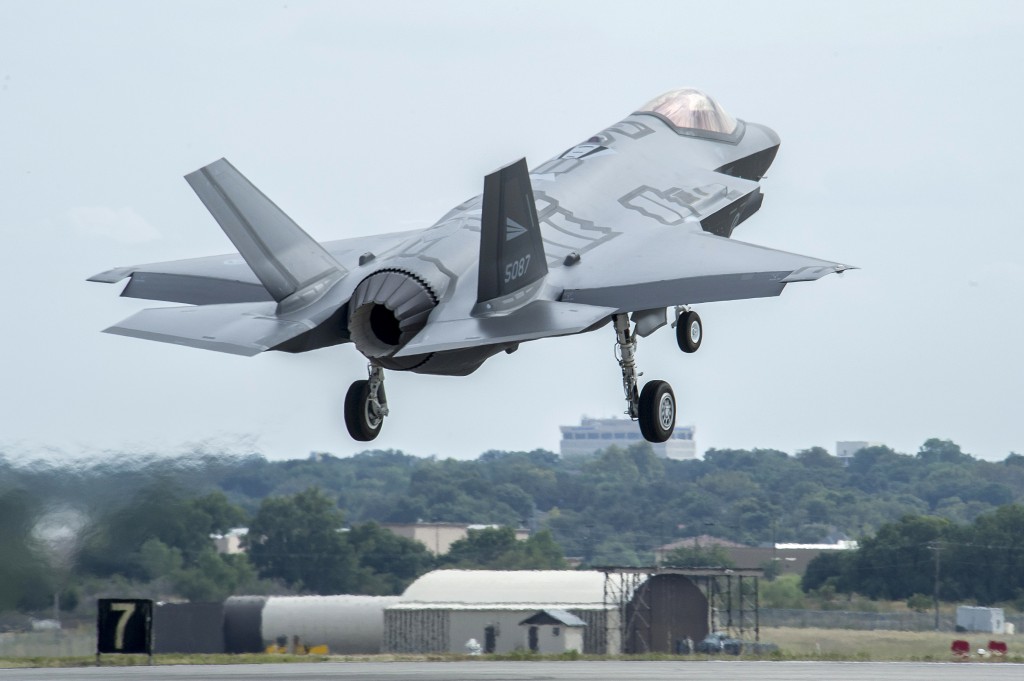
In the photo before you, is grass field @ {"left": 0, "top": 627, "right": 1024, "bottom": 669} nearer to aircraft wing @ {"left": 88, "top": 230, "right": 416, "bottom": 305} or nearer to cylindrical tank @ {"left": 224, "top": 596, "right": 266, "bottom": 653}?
cylindrical tank @ {"left": 224, "top": 596, "right": 266, "bottom": 653}

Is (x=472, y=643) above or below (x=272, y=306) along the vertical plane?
below

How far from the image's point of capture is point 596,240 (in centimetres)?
2488

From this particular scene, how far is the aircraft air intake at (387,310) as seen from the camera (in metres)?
22.1

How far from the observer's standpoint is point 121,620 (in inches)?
1368

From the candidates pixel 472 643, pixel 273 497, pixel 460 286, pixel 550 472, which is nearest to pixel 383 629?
pixel 472 643

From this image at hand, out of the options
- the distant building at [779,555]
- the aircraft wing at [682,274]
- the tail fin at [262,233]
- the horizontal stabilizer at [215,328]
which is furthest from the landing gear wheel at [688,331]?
the distant building at [779,555]

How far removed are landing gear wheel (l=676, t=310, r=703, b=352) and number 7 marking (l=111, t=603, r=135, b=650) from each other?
49.9 ft

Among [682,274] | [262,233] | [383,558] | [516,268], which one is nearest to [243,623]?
[383,558]

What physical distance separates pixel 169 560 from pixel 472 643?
36.0 feet

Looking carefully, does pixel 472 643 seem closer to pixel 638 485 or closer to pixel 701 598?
pixel 701 598

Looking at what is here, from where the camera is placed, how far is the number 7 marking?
113 feet

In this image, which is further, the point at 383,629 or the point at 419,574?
the point at 419,574

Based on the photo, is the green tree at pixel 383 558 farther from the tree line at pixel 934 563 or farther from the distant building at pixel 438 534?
the tree line at pixel 934 563

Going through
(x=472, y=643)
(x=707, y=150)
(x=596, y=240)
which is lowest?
(x=472, y=643)
